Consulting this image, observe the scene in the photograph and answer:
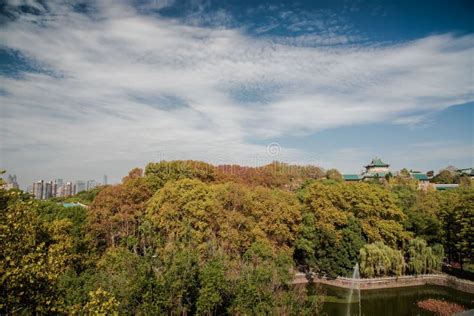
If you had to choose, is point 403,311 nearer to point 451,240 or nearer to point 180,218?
point 451,240

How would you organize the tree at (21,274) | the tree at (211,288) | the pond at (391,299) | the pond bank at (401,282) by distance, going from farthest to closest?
the pond bank at (401,282) → the pond at (391,299) → the tree at (211,288) → the tree at (21,274)

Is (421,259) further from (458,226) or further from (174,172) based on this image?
(174,172)

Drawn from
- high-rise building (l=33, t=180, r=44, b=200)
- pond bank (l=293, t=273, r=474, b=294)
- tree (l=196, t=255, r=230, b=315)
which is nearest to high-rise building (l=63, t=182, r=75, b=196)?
high-rise building (l=33, t=180, r=44, b=200)

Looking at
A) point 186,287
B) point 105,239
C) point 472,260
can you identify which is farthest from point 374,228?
point 105,239

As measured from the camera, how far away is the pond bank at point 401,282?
63.6ft

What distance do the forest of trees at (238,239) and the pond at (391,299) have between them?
3.42ft

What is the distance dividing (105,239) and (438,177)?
64.8m

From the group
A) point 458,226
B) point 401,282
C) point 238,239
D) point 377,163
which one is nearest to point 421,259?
point 401,282

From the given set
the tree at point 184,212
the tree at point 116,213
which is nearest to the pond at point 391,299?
the tree at point 184,212

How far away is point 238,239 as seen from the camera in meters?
17.8

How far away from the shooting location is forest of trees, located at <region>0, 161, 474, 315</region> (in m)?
9.73

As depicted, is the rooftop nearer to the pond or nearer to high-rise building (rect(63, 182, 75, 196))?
the pond

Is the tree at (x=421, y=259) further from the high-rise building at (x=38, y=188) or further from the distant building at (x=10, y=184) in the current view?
the high-rise building at (x=38, y=188)

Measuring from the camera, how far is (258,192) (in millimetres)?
20625
